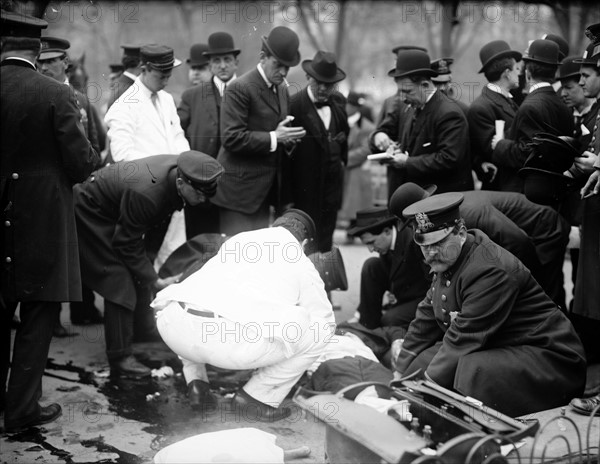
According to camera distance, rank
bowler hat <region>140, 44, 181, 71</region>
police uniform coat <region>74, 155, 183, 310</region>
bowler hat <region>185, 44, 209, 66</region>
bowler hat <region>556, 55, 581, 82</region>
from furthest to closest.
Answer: bowler hat <region>185, 44, 209, 66</region> → bowler hat <region>556, 55, 581, 82</region> → bowler hat <region>140, 44, 181, 71</region> → police uniform coat <region>74, 155, 183, 310</region>

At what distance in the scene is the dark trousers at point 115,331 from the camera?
5.58 m

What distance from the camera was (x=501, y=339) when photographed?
14.6ft

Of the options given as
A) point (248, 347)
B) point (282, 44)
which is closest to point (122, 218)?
point (248, 347)

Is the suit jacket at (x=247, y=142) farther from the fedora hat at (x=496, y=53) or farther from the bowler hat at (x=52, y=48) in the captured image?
the fedora hat at (x=496, y=53)

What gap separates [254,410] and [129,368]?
1.16m

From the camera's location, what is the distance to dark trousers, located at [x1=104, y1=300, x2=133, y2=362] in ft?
18.3

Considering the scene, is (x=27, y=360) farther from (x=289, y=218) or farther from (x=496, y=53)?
(x=496, y=53)

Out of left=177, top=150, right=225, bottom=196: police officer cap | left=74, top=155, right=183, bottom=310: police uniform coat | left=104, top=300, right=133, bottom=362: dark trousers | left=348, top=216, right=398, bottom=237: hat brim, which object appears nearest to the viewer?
left=177, top=150, right=225, bottom=196: police officer cap

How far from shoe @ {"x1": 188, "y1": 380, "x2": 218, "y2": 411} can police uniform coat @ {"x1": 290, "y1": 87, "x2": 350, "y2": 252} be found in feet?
7.86

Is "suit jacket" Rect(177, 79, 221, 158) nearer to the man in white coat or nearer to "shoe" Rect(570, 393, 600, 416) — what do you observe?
the man in white coat

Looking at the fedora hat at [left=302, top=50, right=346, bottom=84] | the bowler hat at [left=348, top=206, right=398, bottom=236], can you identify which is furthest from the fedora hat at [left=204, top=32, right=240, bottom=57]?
the bowler hat at [left=348, top=206, right=398, bottom=236]

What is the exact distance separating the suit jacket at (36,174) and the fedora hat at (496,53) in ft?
12.5

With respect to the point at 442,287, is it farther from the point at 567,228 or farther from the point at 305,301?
the point at 567,228

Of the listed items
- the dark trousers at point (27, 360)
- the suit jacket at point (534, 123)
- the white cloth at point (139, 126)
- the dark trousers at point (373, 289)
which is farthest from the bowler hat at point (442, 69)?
the dark trousers at point (27, 360)
